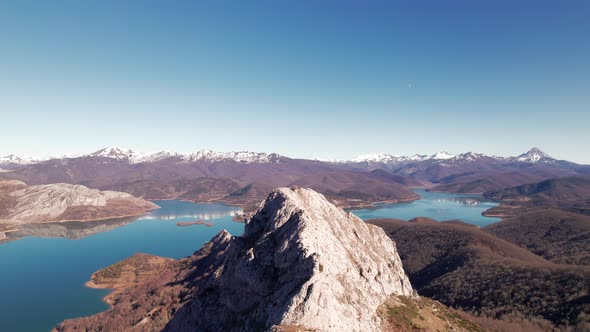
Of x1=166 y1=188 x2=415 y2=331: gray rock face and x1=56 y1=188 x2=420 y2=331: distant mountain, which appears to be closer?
x1=56 y1=188 x2=420 y2=331: distant mountain

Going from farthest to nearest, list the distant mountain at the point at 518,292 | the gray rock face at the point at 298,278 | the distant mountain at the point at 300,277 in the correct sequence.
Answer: the distant mountain at the point at 518,292 < the gray rock face at the point at 298,278 < the distant mountain at the point at 300,277

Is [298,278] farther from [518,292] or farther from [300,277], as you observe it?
[518,292]

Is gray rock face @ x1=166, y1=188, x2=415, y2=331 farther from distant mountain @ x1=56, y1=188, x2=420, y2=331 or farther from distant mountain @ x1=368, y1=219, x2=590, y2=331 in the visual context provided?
distant mountain @ x1=368, y1=219, x2=590, y2=331

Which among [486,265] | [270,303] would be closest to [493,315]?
[486,265]

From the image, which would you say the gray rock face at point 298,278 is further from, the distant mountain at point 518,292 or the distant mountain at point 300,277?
the distant mountain at point 518,292

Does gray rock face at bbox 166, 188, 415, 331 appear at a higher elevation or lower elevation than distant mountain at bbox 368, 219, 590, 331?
higher

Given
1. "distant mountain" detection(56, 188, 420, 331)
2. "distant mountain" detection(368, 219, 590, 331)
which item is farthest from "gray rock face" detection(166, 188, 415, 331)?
"distant mountain" detection(368, 219, 590, 331)

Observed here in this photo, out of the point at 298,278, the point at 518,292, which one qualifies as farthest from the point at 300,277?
the point at 518,292

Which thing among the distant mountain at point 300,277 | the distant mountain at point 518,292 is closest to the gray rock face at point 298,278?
the distant mountain at point 300,277
